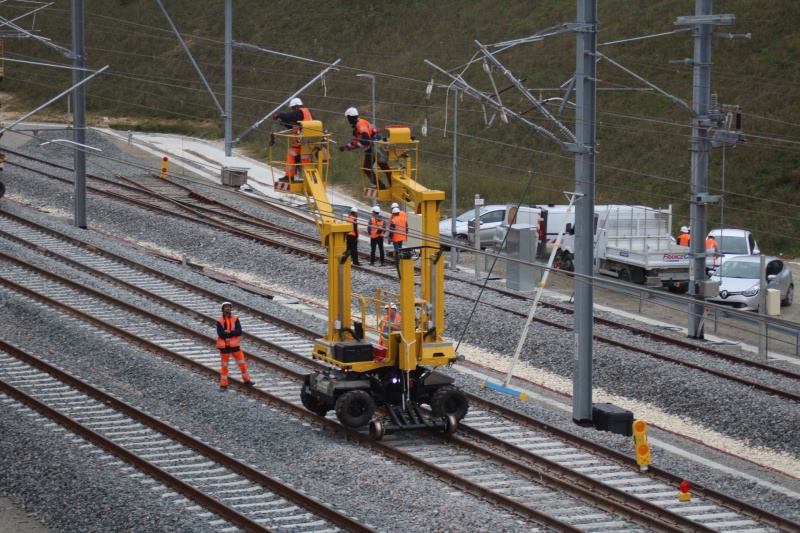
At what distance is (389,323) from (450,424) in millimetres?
1819

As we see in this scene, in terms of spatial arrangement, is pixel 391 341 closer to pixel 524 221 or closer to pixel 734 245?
pixel 734 245

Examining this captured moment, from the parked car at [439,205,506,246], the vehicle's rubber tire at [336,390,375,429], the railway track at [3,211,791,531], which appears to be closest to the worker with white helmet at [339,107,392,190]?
the vehicle's rubber tire at [336,390,375,429]

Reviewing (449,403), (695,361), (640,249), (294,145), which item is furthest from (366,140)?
(640,249)

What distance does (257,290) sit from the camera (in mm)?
27641

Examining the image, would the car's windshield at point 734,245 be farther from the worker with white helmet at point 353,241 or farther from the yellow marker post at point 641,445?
the yellow marker post at point 641,445

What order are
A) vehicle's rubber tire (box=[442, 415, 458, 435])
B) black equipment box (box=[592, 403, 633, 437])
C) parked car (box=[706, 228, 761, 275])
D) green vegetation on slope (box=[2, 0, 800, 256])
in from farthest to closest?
green vegetation on slope (box=[2, 0, 800, 256]), parked car (box=[706, 228, 761, 275]), black equipment box (box=[592, 403, 633, 437]), vehicle's rubber tire (box=[442, 415, 458, 435])

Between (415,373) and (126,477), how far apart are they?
16.2ft

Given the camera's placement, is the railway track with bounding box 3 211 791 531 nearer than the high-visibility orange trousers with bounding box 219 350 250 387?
Yes

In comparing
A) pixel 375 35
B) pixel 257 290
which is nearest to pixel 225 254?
pixel 257 290

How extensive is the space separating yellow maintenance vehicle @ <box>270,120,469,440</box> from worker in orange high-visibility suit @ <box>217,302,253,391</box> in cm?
174

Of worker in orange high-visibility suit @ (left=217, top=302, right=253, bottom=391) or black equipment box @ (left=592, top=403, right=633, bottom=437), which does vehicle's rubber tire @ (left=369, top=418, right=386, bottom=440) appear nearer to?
worker in orange high-visibility suit @ (left=217, top=302, right=253, bottom=391)

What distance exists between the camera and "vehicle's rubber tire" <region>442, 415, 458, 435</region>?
57.8ft

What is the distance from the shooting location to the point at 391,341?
18062mm

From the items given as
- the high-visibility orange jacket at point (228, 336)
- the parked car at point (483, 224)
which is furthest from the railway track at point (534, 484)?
the parked car at point (483, 224)
